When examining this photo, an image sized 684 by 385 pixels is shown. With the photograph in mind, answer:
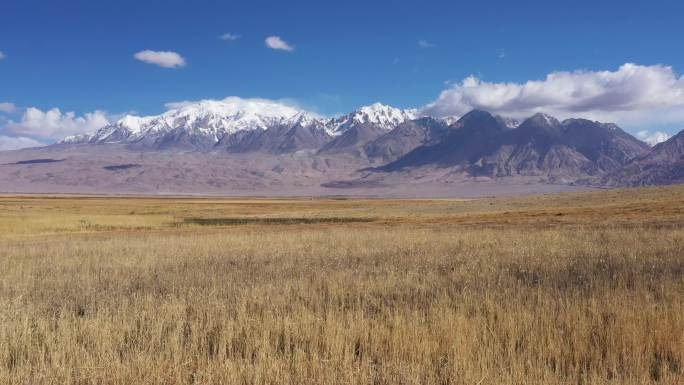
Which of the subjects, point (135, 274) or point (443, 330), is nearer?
point (443, 330)

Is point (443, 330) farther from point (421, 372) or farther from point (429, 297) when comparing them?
point (429, 297)

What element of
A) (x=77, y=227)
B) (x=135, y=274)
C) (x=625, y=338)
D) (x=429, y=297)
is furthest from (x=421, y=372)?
(x=77, y=227)

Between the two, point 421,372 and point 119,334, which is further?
point 119,334

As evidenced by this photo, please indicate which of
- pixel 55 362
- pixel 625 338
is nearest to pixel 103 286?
pixel 55 362

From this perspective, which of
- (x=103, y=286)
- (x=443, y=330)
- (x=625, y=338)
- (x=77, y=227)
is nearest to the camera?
(x=625, y=338)

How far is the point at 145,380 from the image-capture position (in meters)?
5.53

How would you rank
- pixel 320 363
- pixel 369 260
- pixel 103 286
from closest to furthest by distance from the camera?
pixel 320 363 → pixel 103 286 → pixel 369 260

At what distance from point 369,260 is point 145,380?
1055cm

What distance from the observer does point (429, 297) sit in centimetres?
966

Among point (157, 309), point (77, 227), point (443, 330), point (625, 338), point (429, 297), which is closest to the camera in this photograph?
point (625, 338)

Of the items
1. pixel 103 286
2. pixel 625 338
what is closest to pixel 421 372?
pixel 625 338

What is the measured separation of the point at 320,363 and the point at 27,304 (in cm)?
712

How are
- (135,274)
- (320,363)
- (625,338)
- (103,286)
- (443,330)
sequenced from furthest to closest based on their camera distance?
(135,274) → (103,286) → (443,330) → (625,338) → (320,363)

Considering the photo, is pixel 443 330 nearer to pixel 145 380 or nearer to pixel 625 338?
pixel 625 338
